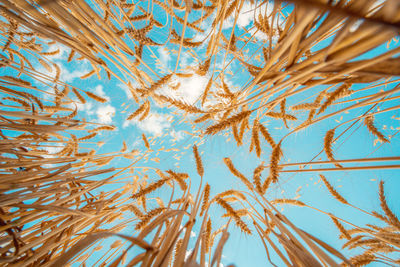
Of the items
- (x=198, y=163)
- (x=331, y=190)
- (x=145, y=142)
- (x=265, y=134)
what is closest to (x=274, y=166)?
(x=265, y=134)

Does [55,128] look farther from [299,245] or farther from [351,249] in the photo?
[351,249]

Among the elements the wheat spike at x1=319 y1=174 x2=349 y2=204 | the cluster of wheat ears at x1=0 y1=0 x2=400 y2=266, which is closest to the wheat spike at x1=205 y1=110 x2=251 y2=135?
the cluster of wheat ears at x1=0 y1=0 x2=400 y2=266

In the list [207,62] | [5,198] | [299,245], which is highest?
[207,62]

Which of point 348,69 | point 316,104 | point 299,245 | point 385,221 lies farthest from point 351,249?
point 348,69

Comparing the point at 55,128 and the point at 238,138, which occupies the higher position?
the point at 55,128

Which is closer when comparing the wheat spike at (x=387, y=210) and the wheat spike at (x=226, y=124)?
the wheat spike at (x=226, y=124)

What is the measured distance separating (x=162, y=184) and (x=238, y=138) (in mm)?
901

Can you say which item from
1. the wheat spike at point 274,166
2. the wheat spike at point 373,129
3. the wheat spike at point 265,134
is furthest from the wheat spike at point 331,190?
the wheat spike at point 274,166

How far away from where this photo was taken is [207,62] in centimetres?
173

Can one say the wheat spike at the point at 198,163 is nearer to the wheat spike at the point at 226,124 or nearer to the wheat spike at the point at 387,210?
the wheat spike at the point at 226,124

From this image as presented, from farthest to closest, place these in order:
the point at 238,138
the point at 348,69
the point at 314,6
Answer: the point at 238,138
the point at 348,69
the point at 314,6

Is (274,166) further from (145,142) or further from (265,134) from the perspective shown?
(145,142)

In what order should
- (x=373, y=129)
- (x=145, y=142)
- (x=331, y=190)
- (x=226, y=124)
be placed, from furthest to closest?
(x=145, y=142) < (x=331, y=190) < (x=373, y=129) < (x=226, y=124)

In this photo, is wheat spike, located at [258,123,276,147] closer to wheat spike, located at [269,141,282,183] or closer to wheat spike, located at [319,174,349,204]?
wheat spike, located at [269,141,282,183]
